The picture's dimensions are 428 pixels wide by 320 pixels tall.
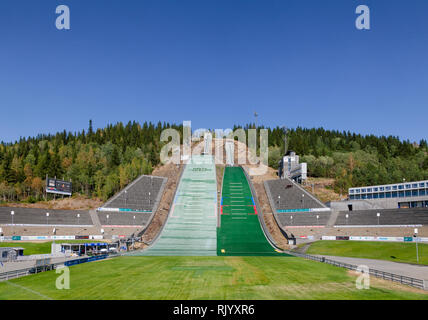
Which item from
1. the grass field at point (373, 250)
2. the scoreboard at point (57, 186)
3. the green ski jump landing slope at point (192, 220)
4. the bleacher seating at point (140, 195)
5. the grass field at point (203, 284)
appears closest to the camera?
the grass field at point (203, 284)

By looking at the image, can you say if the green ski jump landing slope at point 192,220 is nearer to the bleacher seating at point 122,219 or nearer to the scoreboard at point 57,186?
the bleacher seating at point 122,219

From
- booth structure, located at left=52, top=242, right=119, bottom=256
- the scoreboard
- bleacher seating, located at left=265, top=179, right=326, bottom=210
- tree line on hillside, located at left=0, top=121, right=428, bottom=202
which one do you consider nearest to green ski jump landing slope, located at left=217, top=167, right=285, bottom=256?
bleacher seating, located at left=265, top=179, right=326, bottom=210

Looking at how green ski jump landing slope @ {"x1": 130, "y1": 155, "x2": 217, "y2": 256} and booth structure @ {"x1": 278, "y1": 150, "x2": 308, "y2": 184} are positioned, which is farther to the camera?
booth structure @ {"x1": 278, "y1": 150, "x2": 308, "y2": 184}

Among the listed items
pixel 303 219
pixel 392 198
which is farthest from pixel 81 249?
pixel 392 198

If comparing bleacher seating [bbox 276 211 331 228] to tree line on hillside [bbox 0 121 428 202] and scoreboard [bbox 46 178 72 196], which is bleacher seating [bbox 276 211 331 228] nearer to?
tree line on hillside [bbox 0 121 428 202]

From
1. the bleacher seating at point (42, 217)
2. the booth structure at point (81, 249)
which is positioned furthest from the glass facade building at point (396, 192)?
the bleacher seating at point (42, 217)
